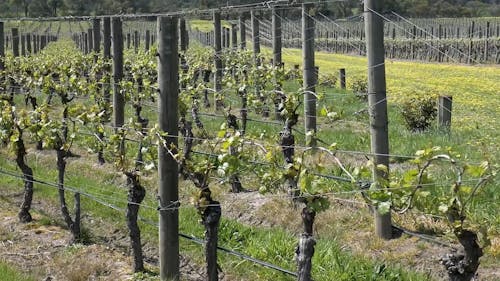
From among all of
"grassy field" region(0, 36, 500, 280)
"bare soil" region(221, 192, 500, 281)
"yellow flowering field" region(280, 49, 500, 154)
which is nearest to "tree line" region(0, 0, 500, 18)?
"yellow flowering field" region(280, 49, 500, 154)

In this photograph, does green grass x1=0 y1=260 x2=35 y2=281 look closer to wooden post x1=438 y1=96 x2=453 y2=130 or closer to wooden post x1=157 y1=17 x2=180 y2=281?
wooden post x1=157 y1=17 x2=180 y2=281

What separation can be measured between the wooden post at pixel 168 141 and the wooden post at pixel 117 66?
384 cm

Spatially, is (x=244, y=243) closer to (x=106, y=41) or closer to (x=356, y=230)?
(x=356, y=230)

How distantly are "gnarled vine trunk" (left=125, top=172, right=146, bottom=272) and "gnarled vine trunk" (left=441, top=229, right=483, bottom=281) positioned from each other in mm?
3171

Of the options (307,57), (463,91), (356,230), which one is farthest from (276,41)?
(463,91)

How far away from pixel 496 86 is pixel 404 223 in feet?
64.8

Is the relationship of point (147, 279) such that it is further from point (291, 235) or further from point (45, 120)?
point (45, 120)

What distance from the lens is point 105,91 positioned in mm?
13656

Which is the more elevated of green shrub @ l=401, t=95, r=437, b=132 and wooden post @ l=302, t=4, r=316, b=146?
wooden post @ l=302, t=4, r=316, b=146

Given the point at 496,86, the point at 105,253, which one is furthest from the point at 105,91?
the point at 496,86

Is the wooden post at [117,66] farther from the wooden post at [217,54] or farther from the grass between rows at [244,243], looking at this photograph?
the wooden post at [217,54]

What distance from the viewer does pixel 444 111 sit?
1301cm

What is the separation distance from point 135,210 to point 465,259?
3.38 meters

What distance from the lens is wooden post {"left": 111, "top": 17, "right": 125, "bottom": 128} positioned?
33.1ft
